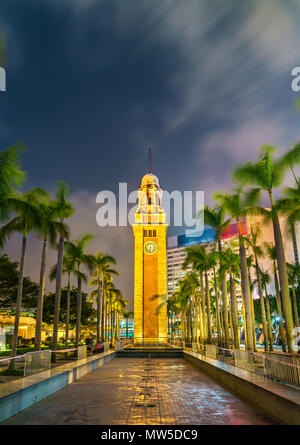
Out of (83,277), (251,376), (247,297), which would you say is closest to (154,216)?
(83,277)

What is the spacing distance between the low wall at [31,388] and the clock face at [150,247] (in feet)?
169

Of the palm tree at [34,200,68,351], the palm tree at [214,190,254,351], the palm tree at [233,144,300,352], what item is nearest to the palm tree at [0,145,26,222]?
the palm tree at [34,200,68,351]

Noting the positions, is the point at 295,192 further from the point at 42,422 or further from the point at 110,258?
the point at 110,258

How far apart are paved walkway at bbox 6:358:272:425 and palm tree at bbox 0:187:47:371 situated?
5802 mm

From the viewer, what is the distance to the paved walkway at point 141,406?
798 cm

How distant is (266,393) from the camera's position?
28.5 ft

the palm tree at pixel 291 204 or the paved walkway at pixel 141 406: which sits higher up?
the palm tree at pixel 291 204

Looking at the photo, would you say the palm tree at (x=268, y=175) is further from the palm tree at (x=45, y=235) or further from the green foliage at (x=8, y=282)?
the green foliage at (x=8, y=282)

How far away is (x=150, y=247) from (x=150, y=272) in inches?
185

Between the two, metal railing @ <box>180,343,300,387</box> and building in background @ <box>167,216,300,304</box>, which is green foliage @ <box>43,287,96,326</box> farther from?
metal railing @ <box>180,343,300,387</box>

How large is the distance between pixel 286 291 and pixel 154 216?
5374 centimetres

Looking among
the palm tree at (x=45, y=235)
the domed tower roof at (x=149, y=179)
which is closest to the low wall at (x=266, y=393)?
the palm tree at (x=45, y=235)

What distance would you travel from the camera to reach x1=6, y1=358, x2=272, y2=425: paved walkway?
7.98m
